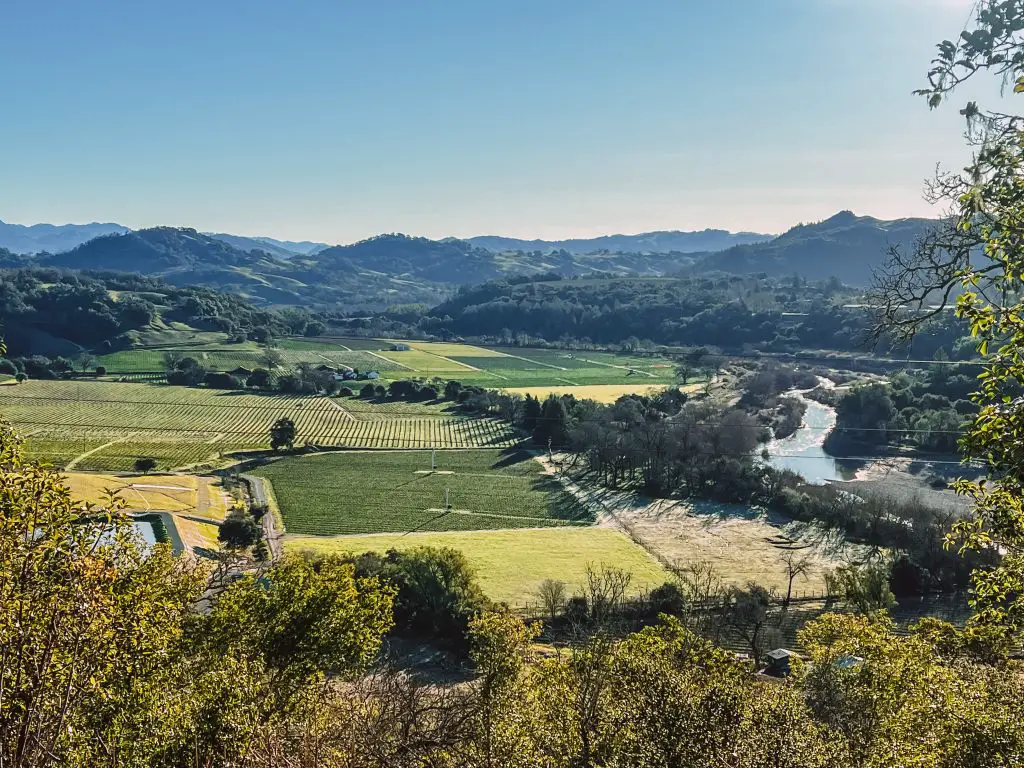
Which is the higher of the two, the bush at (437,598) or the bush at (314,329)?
the bush at (314,329)

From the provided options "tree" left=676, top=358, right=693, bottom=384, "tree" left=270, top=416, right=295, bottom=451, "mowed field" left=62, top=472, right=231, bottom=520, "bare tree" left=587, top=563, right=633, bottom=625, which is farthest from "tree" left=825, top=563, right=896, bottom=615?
"tree" left=676, top=358, right=693, bottom=384

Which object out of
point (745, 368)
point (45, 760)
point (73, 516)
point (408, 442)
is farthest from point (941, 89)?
point (745, 368)

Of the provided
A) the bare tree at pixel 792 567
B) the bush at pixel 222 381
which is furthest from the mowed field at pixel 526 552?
the bush at pixel 222 381

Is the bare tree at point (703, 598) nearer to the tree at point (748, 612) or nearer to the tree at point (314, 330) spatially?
the tree at point (748, 612)

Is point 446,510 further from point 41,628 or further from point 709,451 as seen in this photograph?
point 41,628

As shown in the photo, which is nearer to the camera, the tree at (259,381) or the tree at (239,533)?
the tree at (239,533)

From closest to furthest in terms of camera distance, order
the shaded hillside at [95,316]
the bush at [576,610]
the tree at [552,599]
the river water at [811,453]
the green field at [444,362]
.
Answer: the bush at [576,610], the tree at [552,599], the river water at [811,453], the green field at [444,362], the shaded hillside at [95,316]

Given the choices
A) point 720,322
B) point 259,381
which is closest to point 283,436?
point 259,381
